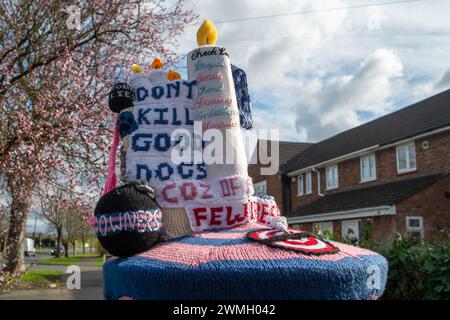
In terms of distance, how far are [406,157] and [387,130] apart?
2.75 m

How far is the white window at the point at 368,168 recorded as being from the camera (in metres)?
16.9

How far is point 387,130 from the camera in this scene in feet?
58.8

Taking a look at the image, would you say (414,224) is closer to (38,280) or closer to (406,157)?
(406,157)

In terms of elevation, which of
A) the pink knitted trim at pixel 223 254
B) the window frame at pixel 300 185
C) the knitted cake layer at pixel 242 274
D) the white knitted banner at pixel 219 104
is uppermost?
the window frame at pixel 300 185

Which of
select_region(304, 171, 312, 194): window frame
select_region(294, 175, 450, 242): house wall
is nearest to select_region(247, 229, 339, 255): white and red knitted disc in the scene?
select_region(294, 175, 450, 242): house wall

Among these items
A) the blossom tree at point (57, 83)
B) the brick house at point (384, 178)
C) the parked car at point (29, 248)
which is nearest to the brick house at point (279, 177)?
the brick house at point (384, 178)

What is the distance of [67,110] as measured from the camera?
7.30 m

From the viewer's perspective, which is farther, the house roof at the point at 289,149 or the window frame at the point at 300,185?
the house roof at the point at 289,149

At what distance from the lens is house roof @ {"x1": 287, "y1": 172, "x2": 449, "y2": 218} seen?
13742 mm

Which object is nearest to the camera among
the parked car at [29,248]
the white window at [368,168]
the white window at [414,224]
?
the white window at [414,224]

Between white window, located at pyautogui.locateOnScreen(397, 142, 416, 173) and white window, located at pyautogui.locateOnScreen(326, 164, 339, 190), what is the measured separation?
A: 3.70 metres

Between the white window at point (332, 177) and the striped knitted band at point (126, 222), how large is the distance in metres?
18.1

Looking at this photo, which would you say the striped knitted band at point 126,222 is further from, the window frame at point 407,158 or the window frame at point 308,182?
the window frame at point 308,182
